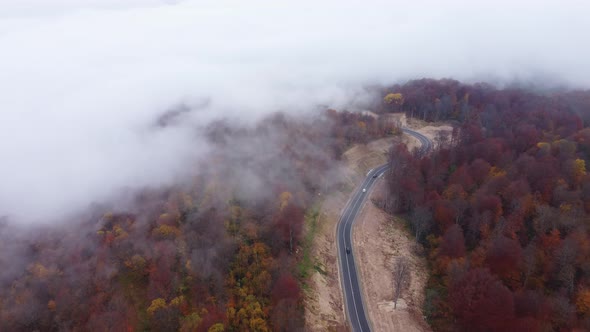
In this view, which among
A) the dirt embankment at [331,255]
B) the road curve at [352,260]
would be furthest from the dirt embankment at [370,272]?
the road curve at [352,260]

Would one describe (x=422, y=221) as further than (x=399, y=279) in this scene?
Yes

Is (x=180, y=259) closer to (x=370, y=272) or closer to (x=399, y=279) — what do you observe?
(x=370, y=272)

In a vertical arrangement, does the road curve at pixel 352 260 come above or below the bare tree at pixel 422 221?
below

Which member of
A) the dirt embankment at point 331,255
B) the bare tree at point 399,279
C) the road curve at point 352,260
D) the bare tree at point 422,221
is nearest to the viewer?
the dirt embankment at point 331,255

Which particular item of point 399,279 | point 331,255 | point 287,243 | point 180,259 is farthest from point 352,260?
point 180,259

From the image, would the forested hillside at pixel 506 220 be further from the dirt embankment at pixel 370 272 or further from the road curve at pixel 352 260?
the road curve at pixel 352 260

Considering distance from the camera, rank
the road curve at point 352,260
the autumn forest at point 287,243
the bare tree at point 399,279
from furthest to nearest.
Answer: the bare tree at point 399,279 < the road curve at point 352,260 < the autumn forest at point 287,243

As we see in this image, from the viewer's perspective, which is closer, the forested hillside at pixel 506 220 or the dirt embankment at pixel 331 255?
the forested hillside at pixel 506 220
